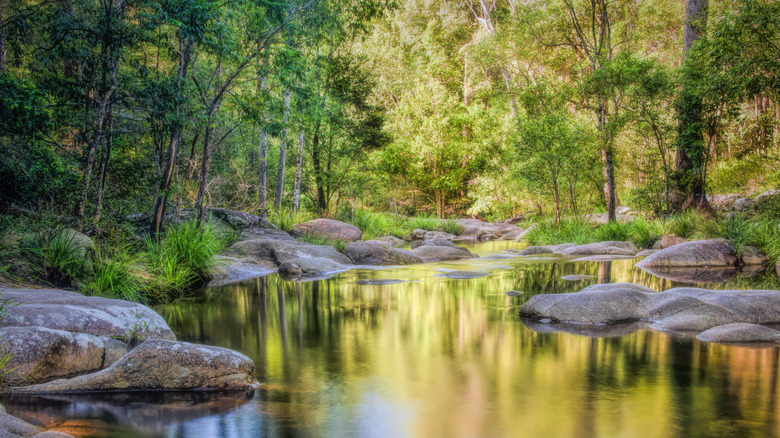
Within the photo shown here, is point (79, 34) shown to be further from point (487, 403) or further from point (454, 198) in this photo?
point (454, 198)

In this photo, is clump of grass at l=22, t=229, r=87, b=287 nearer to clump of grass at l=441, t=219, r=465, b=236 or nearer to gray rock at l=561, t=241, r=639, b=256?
gray rock at l=561, t=241, r=639, b=256

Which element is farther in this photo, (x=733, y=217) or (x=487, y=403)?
(x=733, y=217)

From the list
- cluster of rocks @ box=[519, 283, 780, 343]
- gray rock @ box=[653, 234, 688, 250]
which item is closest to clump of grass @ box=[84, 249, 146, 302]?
cluster of rocks @ box=[519, 283, 780, 343]

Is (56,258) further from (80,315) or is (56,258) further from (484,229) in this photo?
(484,229)

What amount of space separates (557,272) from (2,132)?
33.2ft

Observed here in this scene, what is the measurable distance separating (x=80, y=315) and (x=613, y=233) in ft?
48.5

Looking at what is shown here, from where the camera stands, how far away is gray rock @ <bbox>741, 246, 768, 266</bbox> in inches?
434

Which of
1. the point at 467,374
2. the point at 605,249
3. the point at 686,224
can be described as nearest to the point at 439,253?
the point at 605,249

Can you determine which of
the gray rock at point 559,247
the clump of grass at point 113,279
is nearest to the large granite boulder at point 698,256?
the gray rock at point 559,247

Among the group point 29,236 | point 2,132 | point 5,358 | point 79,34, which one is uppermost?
point 79,34

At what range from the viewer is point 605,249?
1421 centimetres

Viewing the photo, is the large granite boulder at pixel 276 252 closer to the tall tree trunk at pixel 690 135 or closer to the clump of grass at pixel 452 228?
the tall tree trunk at pixel 690 135

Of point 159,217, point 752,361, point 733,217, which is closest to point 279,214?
point 159,217

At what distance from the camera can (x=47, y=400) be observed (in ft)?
12.2
